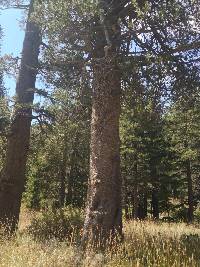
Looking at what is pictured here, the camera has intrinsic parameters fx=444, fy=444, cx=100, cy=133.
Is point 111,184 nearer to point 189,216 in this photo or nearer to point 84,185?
point 189,216

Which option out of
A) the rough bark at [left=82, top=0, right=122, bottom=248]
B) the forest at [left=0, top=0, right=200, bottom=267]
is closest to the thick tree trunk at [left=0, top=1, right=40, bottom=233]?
the forest at [left=0, top=0, right=200, bottom=267]

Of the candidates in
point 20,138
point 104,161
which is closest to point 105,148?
point 104,161

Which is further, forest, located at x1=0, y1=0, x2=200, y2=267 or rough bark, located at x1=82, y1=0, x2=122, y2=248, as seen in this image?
rough bark, located at x1=82, y1=0, x2=122, y2=248

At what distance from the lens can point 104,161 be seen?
31.3ft

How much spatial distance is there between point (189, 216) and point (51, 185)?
36.8 ft

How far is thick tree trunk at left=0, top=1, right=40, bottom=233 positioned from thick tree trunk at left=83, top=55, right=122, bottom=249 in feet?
10.6

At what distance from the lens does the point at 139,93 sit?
10664 mm

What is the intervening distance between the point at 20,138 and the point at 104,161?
4.30m

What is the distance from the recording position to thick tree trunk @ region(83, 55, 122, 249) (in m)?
9.25

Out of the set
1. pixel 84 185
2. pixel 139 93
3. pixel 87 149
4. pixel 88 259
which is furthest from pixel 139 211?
pixel 88 259

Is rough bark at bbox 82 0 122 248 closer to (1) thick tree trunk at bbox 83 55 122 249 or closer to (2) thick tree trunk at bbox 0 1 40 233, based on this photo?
(1) thick tree trunk at bbox 83 55 122 249

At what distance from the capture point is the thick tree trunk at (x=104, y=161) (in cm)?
925

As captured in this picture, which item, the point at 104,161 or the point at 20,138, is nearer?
the point at 104,161

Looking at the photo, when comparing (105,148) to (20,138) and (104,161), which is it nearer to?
(104,161)
